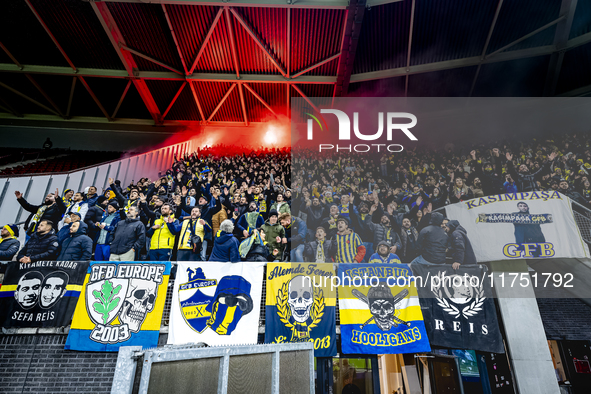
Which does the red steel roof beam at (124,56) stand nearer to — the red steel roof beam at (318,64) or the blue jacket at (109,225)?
the red steel roof beam at (318,64)

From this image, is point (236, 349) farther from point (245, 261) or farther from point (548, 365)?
point (548, 365)

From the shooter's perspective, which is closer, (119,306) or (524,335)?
(119,306)

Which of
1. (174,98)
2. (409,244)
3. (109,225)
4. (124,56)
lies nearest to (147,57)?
(124,56)

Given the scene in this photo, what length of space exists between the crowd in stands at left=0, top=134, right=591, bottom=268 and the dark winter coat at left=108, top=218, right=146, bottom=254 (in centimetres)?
2

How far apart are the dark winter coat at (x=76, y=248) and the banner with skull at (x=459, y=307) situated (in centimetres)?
709

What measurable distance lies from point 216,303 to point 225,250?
1.10 meters

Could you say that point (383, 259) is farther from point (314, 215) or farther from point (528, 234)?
point (528, 234)

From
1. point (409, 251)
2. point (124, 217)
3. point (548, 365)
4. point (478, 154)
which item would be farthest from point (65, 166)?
point (548, 365)

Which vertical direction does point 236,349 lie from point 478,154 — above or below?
below

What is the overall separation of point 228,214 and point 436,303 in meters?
5.33

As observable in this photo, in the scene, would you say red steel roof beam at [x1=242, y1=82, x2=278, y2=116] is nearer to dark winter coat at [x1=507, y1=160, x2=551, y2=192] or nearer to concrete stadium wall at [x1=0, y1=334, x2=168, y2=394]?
dark winter coat at [x1=507, y1=160, x2=551, y2=192]

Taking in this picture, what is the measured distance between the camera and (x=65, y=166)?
14.2 metres

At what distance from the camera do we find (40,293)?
6457 mm

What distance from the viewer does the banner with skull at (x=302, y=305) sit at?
6.18m
